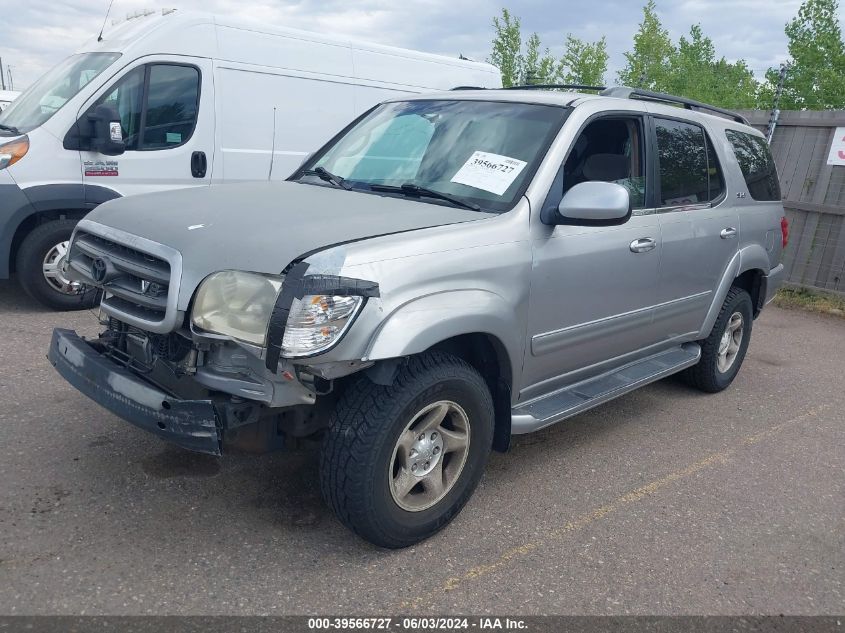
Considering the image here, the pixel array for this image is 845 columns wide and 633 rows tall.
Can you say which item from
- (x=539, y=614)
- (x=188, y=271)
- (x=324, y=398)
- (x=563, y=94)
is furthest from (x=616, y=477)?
(x=188, y=271)

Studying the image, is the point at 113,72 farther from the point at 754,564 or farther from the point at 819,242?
the point at 819,242

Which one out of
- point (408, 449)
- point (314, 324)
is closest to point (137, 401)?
point (314, 324)

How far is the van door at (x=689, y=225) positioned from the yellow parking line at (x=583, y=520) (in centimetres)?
78

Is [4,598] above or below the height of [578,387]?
below

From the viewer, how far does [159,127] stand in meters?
6.52

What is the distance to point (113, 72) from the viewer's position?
621cm

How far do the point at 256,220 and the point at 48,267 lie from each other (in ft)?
12.9

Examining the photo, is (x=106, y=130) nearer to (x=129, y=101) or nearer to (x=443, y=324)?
(x=129, y=101)

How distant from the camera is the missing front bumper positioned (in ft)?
8.66

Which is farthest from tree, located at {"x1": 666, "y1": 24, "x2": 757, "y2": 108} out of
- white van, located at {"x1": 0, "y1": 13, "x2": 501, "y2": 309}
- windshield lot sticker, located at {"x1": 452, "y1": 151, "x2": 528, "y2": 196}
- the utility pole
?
windshield lot sticker, located at {"x1": 452, "y1": 151, "x2": 528, "y2": 196}

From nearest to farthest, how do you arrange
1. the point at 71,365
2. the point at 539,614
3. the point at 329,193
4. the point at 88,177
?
the point at 539,614 → the point at 71,365 → the point at 329,193 → the point at 88,177

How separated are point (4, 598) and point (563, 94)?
137 inches

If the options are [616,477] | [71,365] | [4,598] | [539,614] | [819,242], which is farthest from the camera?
[819,242]

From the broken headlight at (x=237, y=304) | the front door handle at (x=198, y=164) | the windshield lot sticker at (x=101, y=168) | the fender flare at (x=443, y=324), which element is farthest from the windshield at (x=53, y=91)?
the fender flare at (x=443, y=324)
